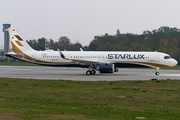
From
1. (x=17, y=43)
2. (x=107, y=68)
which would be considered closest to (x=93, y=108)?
(x=107, y=68)

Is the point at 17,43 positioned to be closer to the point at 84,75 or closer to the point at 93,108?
the point at 84,75

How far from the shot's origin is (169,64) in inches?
1296

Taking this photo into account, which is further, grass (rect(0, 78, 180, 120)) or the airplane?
the airplane

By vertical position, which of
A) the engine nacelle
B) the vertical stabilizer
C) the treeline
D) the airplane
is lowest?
the engine nacelle

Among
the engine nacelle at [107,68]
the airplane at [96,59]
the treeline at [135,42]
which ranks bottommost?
the engine nacelle at [107,68]

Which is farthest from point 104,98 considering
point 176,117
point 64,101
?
point 176,117

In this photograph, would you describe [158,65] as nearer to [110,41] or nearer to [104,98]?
[104,98]

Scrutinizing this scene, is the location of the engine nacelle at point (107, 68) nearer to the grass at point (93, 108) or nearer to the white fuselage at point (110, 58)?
the white fuselage at point (110, 58)

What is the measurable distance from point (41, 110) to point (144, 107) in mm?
4483

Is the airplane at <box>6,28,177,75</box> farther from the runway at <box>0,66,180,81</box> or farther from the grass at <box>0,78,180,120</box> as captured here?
the grass at <box>0,78,180,120</box>

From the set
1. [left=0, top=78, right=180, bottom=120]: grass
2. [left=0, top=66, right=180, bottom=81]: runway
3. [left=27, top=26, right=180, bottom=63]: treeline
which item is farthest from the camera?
[left=27, top=26, right=180, bottom=63]: treeline

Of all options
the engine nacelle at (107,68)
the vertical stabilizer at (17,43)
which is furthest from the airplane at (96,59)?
the engine nacelle at (107,68)

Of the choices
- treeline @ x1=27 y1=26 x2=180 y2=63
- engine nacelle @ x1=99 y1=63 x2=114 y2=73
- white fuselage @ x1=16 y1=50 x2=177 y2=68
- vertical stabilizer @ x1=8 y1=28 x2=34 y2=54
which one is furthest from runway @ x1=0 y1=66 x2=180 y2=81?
treeline @ x1=27 y1=26 x2=180 y2=63


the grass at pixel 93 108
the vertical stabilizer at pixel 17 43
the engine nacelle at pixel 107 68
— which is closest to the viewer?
the grass at pixel 93 108
